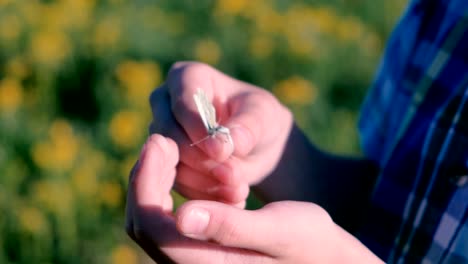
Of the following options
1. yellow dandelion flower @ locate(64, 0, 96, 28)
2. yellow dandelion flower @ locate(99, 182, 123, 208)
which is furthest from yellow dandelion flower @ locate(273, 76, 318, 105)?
yellow dandelion flower @ locate(64, 0, 96, 28)

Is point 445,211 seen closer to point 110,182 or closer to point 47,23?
point 110,182

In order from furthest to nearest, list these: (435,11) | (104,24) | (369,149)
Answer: (104,24)
(369,149)
(435,11)

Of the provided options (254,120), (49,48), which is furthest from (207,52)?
(254,120)

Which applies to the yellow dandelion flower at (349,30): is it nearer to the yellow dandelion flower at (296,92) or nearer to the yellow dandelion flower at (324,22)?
the yellow dandelion flower at (324,22)

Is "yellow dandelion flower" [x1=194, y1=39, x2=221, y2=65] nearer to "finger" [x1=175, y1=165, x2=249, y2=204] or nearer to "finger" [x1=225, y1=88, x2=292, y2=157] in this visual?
"finger" [x1=225, y1=88, x2=292, y2=157]

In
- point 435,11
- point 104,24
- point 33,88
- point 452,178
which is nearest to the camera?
point 452,178

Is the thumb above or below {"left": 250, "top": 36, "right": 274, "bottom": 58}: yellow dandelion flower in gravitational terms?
above

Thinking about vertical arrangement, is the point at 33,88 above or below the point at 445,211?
below

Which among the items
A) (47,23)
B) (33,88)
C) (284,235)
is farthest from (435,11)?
(47,23)
